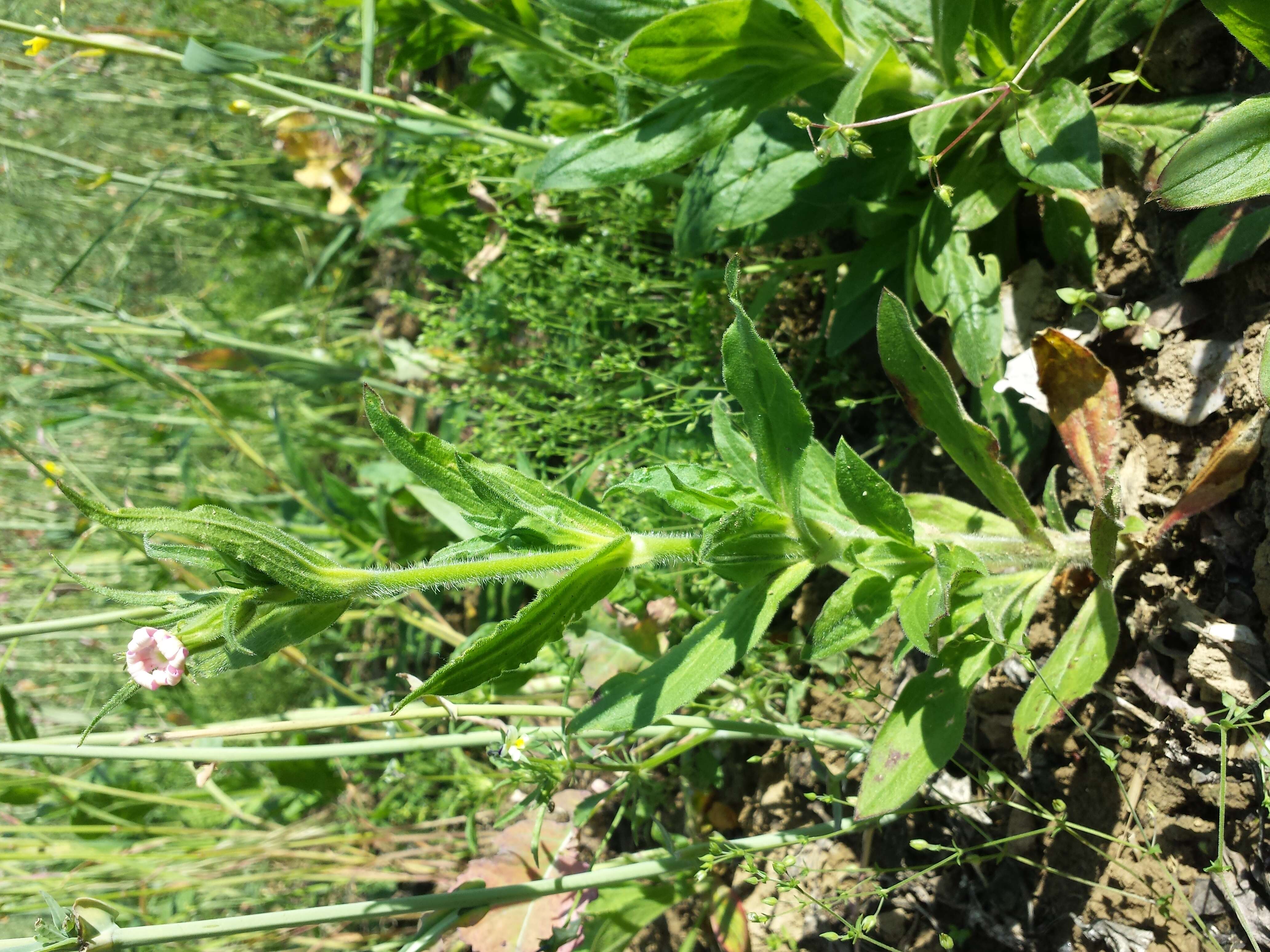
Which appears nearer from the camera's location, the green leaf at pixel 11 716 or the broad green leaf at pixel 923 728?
the broad green leaf at pixel 923 728

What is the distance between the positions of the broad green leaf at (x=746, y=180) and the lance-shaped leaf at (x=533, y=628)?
98 centimetres

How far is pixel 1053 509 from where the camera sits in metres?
1.84

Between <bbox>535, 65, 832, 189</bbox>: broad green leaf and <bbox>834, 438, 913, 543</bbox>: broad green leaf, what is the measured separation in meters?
0.92

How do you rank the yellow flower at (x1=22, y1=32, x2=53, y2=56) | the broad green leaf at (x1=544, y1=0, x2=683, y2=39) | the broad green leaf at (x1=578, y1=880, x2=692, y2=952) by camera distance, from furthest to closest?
the yellow flower at (x1=22, y1=32, x2=53, y2=56)
the broad green leaf at (x1=578, y1=880, x2=692, y2=952)
the broad green leaf at (x1=544, y1=0, x2=683, y2=39)

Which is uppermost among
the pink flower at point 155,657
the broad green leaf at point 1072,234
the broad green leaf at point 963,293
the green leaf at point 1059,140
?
the green leaf at point 1059,140

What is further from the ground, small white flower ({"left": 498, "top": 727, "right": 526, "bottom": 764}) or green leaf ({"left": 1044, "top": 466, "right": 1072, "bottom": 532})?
green leaf ({"left": 1044, "top": 466, "right": 1072, "bottom": 532})

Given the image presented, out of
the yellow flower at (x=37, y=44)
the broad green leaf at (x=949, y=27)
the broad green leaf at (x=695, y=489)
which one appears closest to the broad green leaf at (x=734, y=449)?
the broad green leaf at (x=695, y=489)

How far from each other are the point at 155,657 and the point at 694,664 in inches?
37.0

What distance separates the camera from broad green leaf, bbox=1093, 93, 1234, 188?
178 cm

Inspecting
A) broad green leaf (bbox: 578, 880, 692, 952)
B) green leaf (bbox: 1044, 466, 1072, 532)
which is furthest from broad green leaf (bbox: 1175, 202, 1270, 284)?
broad green leaf (bbox: 578, 880, 692, 952)

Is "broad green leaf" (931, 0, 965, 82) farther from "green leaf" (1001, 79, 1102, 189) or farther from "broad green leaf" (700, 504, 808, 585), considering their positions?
"broad green leaf" (700, 504, 808, 585)

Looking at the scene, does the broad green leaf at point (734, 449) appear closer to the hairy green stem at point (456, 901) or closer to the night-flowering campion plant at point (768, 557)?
the night-flowering campion plant at point (768, 557)

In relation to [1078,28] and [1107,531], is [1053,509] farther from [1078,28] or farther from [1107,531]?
[1078,28]

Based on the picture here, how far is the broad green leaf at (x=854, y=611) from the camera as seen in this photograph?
1.72 meters
